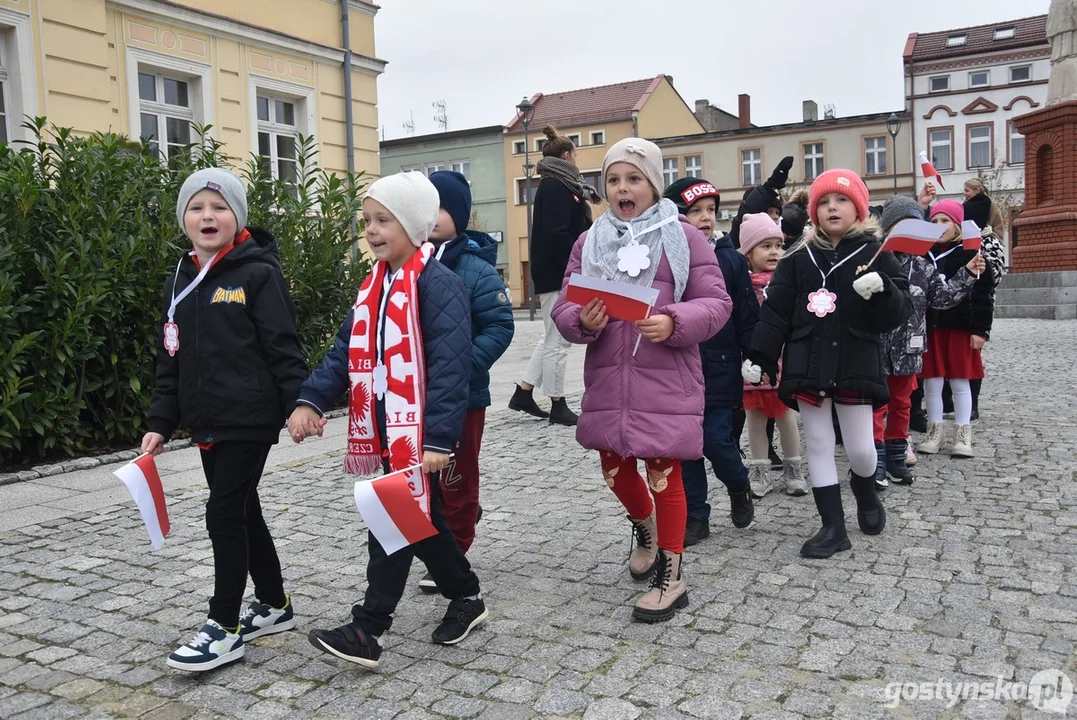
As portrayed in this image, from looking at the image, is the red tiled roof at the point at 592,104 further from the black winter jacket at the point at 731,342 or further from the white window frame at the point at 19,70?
the black winter jacket at the point at 731,342

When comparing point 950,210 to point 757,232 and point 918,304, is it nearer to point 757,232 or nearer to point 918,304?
point 918,304

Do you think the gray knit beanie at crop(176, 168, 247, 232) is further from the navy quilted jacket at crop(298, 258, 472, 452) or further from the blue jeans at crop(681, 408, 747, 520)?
the blue jeans at crop(681, 408, 747, 520)

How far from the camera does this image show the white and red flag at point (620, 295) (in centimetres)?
343

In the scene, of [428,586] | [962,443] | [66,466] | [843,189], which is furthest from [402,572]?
[962,443]

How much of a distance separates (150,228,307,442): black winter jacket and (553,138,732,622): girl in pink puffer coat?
1.05 meters

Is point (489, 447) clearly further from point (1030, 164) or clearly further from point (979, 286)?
point (1030, 164)

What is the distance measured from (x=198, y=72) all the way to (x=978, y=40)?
43675mm

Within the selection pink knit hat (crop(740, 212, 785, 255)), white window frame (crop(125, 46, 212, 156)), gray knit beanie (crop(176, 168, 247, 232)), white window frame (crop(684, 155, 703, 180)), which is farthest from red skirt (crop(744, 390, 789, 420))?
white window frame (crop(684, 155, 703, 180))

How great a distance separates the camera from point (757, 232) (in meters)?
5.62

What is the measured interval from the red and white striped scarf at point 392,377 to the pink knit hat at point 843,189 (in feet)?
6.97

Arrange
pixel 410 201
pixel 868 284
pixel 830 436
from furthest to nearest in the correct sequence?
pixel 830 436, pixel 868 284, pixel 410 201

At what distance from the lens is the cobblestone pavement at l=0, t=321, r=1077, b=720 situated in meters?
3.06

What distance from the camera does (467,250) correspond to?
12.9 feet

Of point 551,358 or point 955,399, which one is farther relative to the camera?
point 551,358
